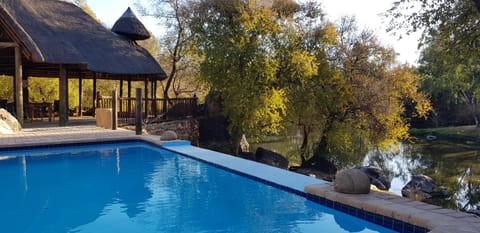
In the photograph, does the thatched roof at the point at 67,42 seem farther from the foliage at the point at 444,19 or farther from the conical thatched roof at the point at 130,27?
the foliage at the point at 444,19

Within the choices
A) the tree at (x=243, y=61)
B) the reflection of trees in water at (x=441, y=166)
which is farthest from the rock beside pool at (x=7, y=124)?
the reflection of trees in water at (x=441, y=166)

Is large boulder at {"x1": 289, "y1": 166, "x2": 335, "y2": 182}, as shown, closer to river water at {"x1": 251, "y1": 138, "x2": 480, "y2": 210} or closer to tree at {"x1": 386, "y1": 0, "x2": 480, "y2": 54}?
river water at {"x1": 251, "y1": 138, "x2": 480, "y2": 210}

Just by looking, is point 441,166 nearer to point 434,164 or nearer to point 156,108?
point 434,164

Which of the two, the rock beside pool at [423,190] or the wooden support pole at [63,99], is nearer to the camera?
the rock beside pool at [423,190]

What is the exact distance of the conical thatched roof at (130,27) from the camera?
18547mm

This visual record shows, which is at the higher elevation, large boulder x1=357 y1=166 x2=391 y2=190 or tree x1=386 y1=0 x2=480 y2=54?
tree x1=386 y1=0 x2=480 y2=54

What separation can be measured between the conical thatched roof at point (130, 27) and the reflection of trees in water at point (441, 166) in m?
12.9

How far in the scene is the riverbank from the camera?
1079 inches

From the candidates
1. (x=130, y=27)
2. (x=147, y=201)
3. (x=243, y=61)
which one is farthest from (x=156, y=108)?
(x=147, y=201)

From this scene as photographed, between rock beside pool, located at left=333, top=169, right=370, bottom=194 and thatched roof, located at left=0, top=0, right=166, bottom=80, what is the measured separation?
10.3m

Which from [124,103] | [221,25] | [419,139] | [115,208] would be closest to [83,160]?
[115,208]

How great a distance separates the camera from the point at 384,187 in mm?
14117

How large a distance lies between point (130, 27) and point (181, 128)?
5834 mm

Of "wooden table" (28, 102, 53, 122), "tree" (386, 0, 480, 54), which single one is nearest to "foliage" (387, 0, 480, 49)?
"tree" (386, 0, 480, 54)
